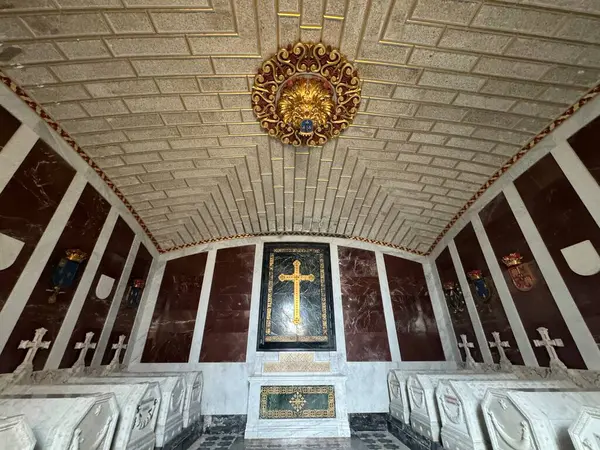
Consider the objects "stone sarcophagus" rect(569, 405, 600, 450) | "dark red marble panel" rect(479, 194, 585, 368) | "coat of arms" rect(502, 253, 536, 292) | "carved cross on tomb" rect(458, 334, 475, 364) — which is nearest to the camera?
"stone sarcophagus" rect(569, 405, 600, 450)

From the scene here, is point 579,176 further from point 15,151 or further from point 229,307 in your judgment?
point 15,151

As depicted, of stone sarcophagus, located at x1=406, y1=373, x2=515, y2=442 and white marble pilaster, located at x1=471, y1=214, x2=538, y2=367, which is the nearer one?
stone sarcophagus, located at x1=406, y1=373, x2=515, y2=442

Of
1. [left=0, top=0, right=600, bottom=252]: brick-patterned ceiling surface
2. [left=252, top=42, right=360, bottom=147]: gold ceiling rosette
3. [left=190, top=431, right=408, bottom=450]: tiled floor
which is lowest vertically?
[left=190, top=431, right=408, bottom=450]: tiled floor

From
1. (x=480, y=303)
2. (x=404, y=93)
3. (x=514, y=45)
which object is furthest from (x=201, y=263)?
(x=514, y=45)

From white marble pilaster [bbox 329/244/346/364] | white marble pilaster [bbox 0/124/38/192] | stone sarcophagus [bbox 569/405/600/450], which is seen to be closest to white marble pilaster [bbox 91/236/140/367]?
white marble pilaster [bbox 0/124/38/192]

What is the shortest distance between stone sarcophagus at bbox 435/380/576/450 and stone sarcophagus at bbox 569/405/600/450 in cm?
A: 86

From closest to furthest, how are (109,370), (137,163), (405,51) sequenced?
(405,51) < (137,163) < (109,370)

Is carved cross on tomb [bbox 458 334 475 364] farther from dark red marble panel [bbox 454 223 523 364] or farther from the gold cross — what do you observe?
the gold cross

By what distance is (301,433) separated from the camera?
436 centimetres

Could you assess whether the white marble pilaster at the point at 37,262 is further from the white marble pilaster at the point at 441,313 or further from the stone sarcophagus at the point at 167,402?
the white marble pilaster at the point at 441,313

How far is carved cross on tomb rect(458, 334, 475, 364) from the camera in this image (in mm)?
4875

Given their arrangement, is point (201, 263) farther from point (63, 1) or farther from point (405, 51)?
point (405, 51)

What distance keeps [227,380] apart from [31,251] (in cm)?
393

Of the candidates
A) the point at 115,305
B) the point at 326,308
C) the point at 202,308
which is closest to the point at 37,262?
the point at 115,305
